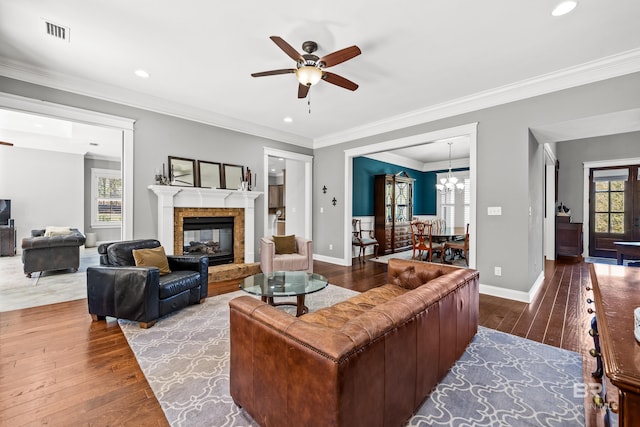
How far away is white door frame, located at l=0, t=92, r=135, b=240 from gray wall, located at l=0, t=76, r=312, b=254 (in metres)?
0.06

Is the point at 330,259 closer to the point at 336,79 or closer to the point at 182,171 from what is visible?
the point at 182,171

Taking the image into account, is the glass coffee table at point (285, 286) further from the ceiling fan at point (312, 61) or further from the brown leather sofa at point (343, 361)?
the ceiling fan at point (312, 61)

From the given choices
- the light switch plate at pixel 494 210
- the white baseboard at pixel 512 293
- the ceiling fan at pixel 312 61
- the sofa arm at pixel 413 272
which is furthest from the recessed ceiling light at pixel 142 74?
the white baseboard at pixel 512 293

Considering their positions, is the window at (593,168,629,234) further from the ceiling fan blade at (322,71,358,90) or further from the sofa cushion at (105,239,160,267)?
the sofa cushion at (105,239,160,267)

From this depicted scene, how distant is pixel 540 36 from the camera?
8.56 ft

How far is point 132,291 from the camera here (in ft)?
9.03

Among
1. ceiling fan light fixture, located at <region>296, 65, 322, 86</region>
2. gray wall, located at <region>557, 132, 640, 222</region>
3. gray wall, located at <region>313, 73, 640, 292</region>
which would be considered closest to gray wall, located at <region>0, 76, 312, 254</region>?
ceiling fan light fixture, located at <region>296, 65, 322, 86</region>

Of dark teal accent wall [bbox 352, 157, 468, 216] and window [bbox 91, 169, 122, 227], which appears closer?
dark teal accent wall [bbox 352, 157, 468, 216]

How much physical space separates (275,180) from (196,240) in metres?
6.66

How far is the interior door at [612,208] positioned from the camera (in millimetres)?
6333

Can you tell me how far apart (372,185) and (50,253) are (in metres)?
6.78

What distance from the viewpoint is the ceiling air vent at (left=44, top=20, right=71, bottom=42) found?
2.52 meters

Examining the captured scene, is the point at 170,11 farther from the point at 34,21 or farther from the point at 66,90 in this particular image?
the point at 66,90

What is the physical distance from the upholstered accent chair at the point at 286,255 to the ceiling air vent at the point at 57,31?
3.33 metres
